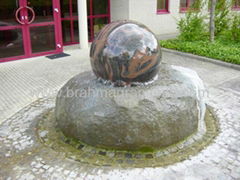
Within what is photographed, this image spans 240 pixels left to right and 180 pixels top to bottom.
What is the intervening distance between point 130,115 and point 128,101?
22 centimetres

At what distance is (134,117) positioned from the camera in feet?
13.2

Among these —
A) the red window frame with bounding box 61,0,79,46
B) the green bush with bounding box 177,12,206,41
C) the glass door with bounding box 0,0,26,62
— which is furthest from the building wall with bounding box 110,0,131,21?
the glass door with bounding box 0,0,26,62

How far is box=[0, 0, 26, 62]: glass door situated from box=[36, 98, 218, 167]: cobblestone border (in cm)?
549

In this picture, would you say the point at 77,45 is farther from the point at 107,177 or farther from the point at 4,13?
the point at 107,177


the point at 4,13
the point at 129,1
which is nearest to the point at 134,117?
the point at 4,13

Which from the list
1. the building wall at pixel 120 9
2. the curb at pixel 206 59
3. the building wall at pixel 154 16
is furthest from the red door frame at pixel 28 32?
the curb at pixel 206 59

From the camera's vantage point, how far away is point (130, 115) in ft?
13.2

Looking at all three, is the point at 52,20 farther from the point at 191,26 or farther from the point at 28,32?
the point at 191,26

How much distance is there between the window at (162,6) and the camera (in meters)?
14.1

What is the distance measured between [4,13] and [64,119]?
603 centimetres

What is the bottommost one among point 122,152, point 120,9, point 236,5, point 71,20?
point 122,152

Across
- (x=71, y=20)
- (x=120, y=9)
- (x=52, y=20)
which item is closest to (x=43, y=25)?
(x=52, y=20)

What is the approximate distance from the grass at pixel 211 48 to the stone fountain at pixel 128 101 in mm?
5516

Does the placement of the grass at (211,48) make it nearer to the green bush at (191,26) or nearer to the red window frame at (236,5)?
the green bush at (191,26)
